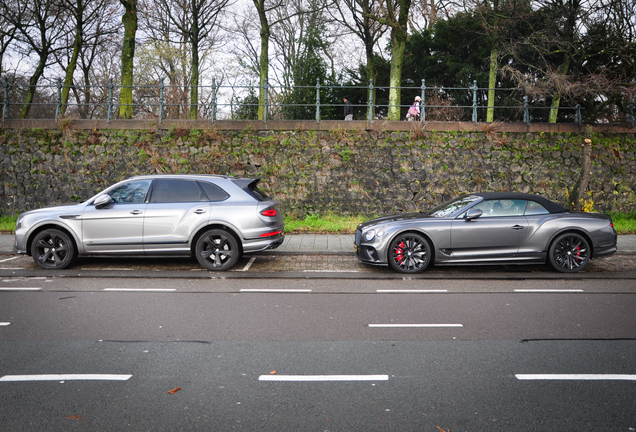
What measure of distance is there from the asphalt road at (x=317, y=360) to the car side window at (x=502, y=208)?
1924 millimetres

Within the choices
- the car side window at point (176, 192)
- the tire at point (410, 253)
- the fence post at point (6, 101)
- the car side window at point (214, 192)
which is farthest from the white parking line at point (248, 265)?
the fence post at point (6, 101)

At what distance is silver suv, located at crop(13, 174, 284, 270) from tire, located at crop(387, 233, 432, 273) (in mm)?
2178

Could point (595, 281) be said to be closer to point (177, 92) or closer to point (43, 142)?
point (43, 142)

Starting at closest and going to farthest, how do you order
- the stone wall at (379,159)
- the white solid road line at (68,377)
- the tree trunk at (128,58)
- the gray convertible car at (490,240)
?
the white solid road line at (68,377), the gray convertible car at (490,240), the stone wall at (379,159), the tree trunk at (128,58)

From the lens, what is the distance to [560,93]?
14.5 metres

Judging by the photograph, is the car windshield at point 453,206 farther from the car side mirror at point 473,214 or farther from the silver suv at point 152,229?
the silver suv at point 152,229

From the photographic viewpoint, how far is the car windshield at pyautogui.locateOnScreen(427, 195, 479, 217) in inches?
362

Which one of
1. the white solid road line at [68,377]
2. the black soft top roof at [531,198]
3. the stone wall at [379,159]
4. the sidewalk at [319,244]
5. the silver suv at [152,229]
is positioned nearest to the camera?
the white solid road line at [68,377]

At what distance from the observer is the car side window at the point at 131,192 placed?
9273 millimetres

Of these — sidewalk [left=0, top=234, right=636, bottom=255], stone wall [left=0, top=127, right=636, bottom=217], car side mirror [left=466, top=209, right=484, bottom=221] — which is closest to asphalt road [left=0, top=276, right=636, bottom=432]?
car side mirror [left=466, top=209, right=484, bottom=221]

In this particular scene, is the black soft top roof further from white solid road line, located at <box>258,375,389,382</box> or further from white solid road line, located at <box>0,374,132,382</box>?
white solid road line, located at <box>0,374,132,382</box>

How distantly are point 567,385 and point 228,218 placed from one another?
20.6ft

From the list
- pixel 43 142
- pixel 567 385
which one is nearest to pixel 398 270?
pixel 567 385

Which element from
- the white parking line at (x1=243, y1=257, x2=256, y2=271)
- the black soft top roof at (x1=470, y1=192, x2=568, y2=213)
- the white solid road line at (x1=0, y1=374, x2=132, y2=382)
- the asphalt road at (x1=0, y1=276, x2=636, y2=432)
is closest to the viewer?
the asphalt road at (x1=0, y1=276, x2=636, y2=432)
